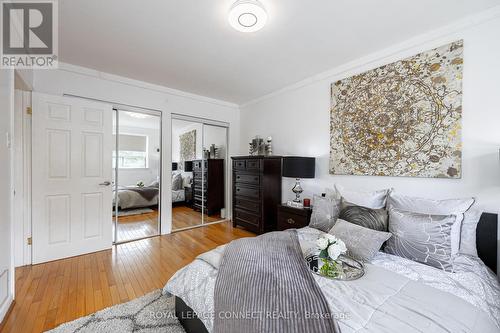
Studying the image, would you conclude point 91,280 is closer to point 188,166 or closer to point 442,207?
point 188,166

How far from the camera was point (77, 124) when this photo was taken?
2893mm

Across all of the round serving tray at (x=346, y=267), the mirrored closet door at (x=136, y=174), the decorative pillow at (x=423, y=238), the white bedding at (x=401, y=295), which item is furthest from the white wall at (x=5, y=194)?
the decorative pillow at (x=423, y=238)

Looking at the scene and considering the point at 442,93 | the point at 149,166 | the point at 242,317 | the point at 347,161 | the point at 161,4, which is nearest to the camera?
the point at 242,317

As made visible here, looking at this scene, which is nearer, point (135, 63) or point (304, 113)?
point (135, 63)

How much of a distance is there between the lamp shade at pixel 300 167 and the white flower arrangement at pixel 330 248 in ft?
5.45

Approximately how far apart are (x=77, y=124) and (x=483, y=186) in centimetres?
458

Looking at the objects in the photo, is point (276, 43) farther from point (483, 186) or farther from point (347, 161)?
point (483, 186)

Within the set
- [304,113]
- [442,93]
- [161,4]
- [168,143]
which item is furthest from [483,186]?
[168,143]

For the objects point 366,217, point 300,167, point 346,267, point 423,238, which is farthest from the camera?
point 300,167

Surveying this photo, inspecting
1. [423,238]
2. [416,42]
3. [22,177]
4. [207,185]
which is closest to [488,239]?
[423,238]

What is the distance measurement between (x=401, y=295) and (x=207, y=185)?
3643 millimetres

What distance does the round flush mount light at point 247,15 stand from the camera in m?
1.74

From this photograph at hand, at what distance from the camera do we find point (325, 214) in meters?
2.37

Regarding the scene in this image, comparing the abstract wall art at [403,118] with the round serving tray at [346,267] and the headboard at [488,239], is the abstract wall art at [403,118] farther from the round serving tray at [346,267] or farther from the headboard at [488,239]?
the round serving tray at [346,267]
